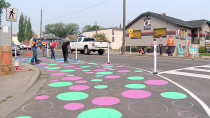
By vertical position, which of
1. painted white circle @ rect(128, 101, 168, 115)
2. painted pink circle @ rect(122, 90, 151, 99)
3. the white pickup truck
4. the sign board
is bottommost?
painted white circle @ rect(128, 101, 168, 115)

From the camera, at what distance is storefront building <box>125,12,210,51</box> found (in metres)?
24.7

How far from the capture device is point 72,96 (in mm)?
4328

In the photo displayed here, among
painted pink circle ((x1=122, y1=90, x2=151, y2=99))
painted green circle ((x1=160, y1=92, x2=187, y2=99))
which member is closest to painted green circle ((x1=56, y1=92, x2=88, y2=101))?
painted pink circle ((x1=122, y1=90, x2=151, y2=99))

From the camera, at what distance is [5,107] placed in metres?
3.61

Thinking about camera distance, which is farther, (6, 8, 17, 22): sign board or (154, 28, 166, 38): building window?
(154, 28, 166, 38): building window

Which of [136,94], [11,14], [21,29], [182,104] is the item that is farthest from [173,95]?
[21,29]

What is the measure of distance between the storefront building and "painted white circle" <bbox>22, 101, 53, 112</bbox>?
20864mm

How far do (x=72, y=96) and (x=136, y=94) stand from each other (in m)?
1.59

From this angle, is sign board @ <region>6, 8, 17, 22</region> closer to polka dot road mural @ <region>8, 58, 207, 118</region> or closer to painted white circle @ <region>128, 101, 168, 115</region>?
polka dot road mural @ <region>8, 58, 207, 118</region>

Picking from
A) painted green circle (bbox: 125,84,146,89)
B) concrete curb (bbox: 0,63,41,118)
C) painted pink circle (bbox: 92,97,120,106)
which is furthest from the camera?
painted green circle (bbox: 125,84,146,89)

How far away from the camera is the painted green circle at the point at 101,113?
3.10 metres

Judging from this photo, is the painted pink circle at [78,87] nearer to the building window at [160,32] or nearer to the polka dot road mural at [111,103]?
the polka dot road mural at [111,103]

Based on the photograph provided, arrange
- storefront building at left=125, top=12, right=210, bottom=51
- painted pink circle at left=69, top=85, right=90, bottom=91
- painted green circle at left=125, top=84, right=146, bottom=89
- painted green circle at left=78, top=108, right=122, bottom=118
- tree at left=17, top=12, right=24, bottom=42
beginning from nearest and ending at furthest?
painted green circle at left=78, top=108, right=122, bottom=118, painted pink circle at left=69, top=85, right=90, bottom=91, painted green circle at left=125, top=84, right=146, bottom=89, storefront building at left=125, top=12, right=210, bottom=51, tree at left=17, top=12, right=24, bottom=42

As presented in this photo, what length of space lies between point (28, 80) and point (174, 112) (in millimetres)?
4629
